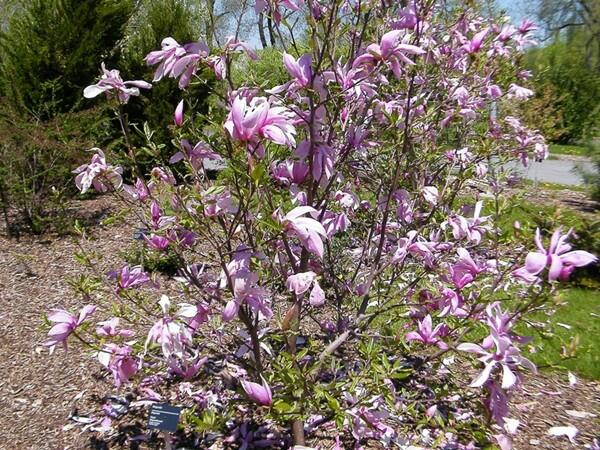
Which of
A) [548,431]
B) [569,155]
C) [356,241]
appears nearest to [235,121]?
[548,431]

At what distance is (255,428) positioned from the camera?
253 cm

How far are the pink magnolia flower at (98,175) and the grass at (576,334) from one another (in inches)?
79.0

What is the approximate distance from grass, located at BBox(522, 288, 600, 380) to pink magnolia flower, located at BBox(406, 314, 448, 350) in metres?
0.53

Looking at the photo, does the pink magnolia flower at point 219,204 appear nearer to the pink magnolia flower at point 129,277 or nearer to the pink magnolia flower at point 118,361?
the pink magnolia flower at point 129,277

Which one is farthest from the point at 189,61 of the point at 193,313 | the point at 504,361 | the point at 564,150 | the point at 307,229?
the point at 564,150

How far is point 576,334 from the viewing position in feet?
12.3

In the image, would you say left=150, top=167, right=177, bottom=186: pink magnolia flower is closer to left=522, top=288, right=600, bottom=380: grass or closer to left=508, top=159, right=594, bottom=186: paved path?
left=522, top=288, right=600, bottom=380: grass

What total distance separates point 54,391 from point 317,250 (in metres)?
2.10

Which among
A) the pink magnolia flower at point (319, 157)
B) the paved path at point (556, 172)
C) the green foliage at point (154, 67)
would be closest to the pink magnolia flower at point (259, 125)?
the pink magnolia flower at point (319, 157)

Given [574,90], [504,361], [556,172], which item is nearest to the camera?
[504,361]

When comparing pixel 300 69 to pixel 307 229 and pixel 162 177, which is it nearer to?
pixel 307 229

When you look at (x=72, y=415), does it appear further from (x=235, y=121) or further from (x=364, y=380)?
(x=235, y=121)

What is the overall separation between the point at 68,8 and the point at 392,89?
524cm

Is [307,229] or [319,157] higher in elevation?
[319,157]
